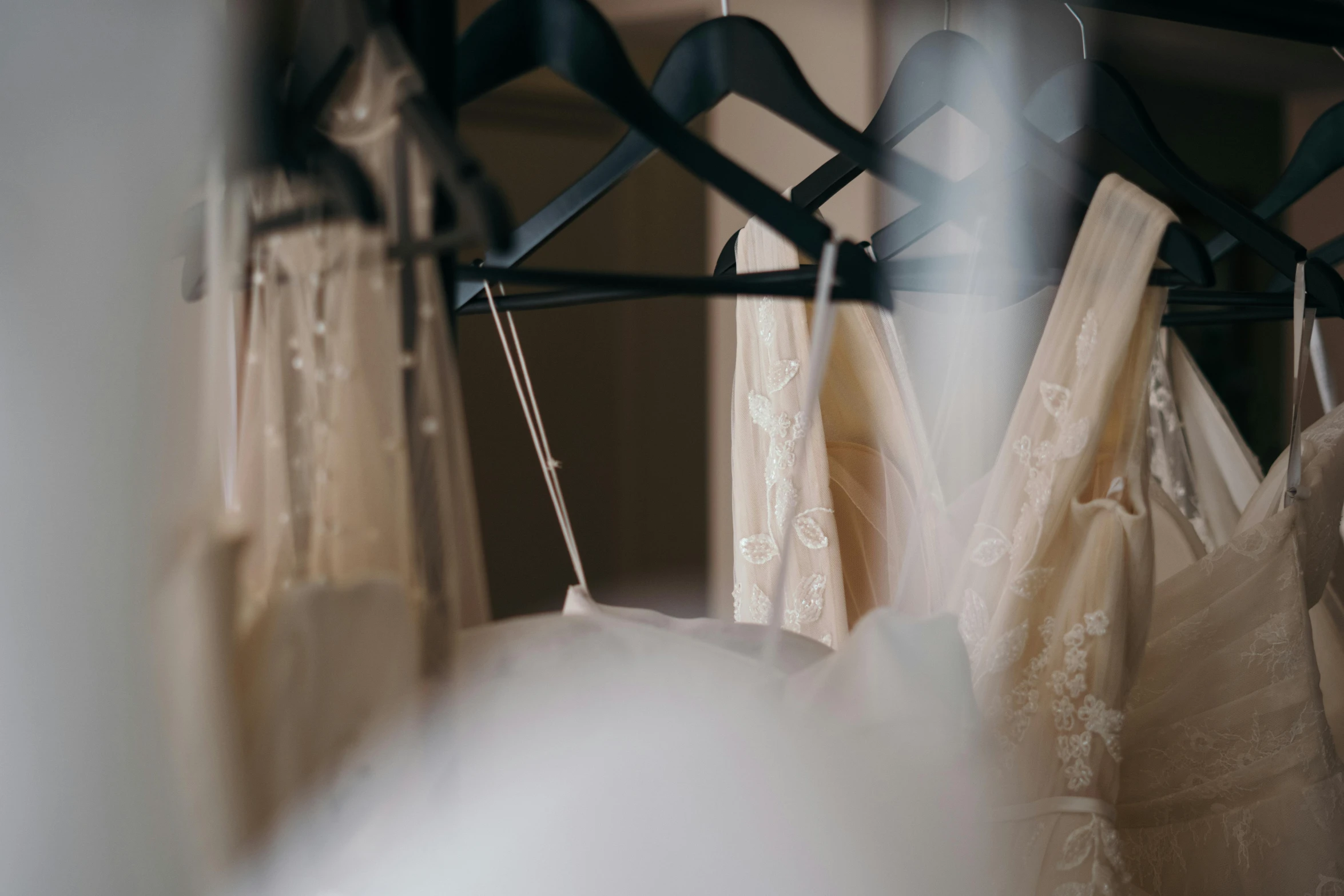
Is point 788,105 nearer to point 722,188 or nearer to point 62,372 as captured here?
point 722,188

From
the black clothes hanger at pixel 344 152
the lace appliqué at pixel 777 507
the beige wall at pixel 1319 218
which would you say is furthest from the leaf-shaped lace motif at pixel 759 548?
the beige wall at pixel 1319 218

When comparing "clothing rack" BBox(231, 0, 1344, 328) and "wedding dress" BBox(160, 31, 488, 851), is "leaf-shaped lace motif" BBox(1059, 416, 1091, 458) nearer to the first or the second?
"clothing rack" BBox(231, 0, 1344, 328)

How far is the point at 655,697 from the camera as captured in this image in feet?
1.44

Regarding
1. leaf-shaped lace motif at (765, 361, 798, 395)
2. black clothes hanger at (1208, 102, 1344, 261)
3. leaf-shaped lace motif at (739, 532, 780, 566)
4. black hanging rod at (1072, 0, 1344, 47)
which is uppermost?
black hanging rod at (1072, 0, 1344, 47)

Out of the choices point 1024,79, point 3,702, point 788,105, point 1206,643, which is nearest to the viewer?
point 3,702

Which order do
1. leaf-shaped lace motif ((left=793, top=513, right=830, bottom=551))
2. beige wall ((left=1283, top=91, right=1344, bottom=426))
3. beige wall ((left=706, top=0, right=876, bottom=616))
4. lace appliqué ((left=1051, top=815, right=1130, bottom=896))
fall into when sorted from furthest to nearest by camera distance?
1. beige wall ((left=1283, top=91, right=1344, bottom=426))
2. beige wall ((left=706, top=0, right=876, bottom=616))
3. leaf-shaped lace motif ((left=793, top=513, right=830, bottom=551))
4. lace appliqué ((left=1051, top=815, right=1130, bottom=896))

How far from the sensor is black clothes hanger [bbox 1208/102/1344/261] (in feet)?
2.36

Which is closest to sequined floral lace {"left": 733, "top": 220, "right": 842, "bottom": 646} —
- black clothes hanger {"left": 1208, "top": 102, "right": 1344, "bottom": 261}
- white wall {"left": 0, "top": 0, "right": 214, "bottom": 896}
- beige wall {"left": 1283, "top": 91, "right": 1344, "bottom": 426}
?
black clothes hanger {"left": 1208, "top": 102, "right": 1344, "bottom": 261}

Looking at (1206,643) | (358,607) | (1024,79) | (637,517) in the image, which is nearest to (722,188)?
(358,607)

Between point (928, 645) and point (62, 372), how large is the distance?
1.18 ft

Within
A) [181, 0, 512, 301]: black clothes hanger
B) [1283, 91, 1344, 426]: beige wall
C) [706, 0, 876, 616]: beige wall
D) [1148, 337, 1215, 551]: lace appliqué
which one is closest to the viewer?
[181, 0, 512, 301]: black clothes hanger

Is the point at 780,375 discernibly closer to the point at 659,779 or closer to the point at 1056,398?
the point at 1056,398

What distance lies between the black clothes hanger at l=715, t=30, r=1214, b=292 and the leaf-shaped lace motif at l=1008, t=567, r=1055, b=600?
18 centimetres

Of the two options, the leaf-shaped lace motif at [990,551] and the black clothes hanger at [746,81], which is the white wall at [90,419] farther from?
the leaf-shaped lace motif at [990,551]
